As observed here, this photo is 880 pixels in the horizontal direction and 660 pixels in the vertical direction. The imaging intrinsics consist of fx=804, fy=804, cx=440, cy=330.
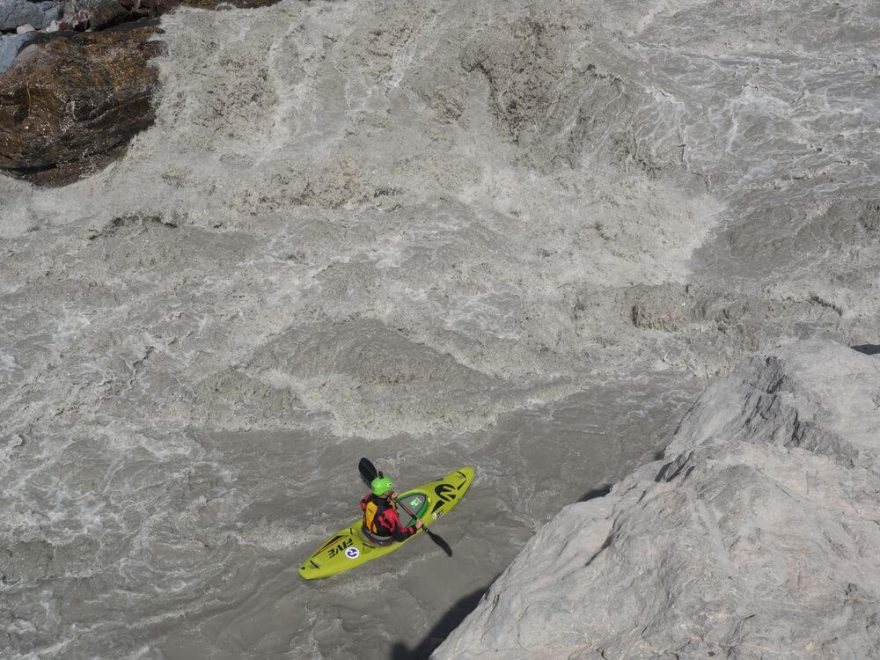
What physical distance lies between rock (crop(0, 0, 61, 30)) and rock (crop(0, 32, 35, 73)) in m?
1.73

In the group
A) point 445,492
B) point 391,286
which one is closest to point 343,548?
point 445,492

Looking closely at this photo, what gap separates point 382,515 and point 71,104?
8.54 metres

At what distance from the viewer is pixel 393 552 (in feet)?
22.9

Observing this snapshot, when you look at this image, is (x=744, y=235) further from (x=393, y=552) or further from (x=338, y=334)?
(x=393, y=552)

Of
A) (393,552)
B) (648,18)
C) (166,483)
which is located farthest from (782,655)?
(648,18)

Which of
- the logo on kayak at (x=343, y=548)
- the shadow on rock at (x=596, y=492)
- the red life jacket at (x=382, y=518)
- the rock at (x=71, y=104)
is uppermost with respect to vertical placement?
the rock at (x=71, y=104)

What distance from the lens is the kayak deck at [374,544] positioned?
22.0 ft

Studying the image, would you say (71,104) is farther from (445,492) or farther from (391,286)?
(445,492)

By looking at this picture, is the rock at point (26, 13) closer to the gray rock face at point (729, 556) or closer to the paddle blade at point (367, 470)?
the paddle blade at point (367, 470)

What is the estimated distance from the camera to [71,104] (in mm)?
11758

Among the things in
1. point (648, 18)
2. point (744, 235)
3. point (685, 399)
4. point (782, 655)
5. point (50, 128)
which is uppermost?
point (50, 128)

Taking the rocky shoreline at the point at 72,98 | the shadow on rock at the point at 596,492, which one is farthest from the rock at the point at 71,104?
the shadow on rock at the point at 596,492

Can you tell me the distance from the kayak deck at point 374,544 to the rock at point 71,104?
8.01 meters

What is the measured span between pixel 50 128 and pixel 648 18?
939cm
